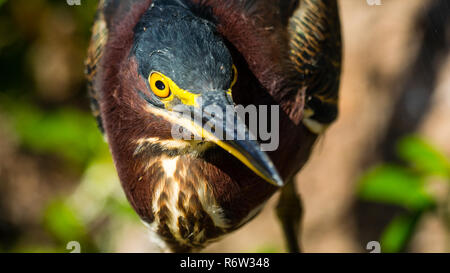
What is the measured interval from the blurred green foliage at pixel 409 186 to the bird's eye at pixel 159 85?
55.3 inches

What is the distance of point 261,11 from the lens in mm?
2254

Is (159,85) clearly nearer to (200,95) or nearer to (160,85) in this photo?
(160,85)

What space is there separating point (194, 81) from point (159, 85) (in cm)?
14

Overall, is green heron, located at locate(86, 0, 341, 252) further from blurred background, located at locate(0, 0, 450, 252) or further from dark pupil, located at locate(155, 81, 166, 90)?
blurred background, located at locate(0, 0, 450, 252)

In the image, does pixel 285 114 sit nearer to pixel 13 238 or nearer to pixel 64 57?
pixel 64 57

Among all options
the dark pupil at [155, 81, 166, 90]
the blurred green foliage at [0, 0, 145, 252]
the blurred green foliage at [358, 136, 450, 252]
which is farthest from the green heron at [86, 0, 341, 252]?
the blurred green foliage at [0, 0, 145, 252]

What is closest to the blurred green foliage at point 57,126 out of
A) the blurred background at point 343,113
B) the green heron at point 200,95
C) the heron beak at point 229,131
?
the blurred background at point 343,113

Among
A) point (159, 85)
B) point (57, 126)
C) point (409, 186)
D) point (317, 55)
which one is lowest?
point (57, 126)

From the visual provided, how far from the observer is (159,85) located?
1.87m

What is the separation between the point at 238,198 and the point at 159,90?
1.83 feet

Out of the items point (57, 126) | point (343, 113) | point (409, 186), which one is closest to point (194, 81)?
point (409, 186)

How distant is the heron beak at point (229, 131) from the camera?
68.4 inches

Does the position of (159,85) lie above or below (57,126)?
above

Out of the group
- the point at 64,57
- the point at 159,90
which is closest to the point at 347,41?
the point at 64,57
